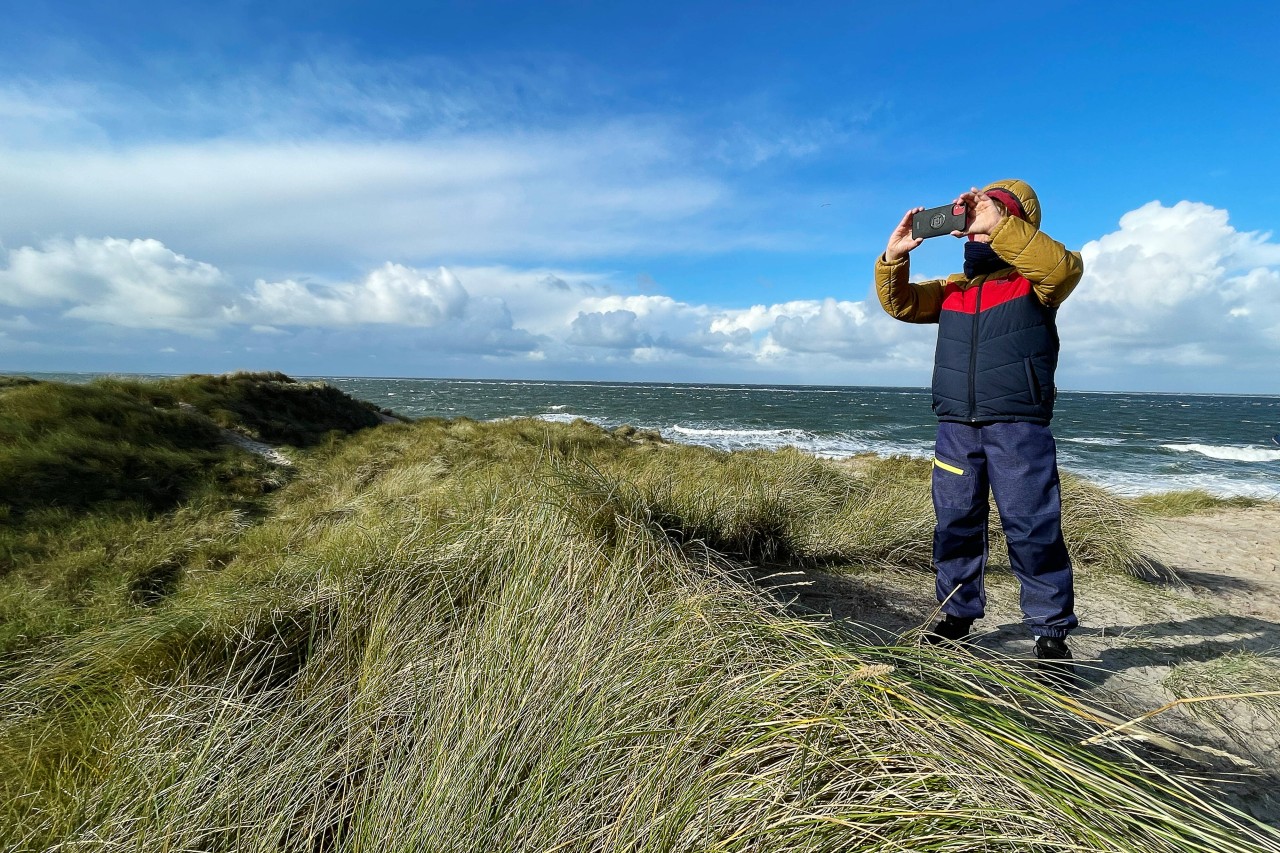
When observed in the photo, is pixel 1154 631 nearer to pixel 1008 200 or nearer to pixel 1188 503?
pixel 1008 200

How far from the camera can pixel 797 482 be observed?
5027 mm

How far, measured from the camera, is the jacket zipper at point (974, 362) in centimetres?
240

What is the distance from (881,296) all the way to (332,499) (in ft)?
19.1

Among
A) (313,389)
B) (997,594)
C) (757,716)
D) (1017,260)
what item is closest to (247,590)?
(757,716)

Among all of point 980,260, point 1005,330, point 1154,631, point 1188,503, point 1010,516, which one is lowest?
point 1188,503

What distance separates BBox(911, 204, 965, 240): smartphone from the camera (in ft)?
7.61

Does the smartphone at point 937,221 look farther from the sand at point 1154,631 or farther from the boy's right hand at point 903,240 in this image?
the sand at point 1154,631

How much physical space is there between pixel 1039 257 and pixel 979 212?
1.09 feet

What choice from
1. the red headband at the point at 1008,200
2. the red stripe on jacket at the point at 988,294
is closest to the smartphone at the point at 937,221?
the red headband at the point at 1008,200

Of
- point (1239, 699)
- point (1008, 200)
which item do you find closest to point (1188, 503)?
point (1239, 699)

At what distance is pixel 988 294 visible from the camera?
2.44 meters

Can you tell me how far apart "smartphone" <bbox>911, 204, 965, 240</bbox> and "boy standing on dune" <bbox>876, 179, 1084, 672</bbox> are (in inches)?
1.2

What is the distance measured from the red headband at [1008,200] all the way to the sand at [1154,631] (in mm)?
1719

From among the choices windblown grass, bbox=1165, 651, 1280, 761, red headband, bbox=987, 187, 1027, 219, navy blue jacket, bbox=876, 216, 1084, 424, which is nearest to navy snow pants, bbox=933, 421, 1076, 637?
navy blue jacket, bbox=876, 216, 1084, 424
